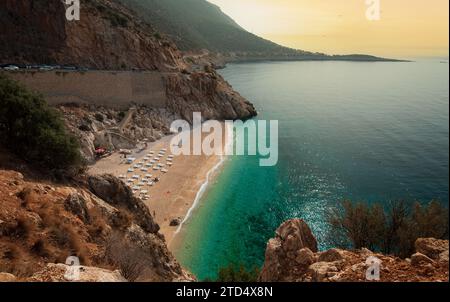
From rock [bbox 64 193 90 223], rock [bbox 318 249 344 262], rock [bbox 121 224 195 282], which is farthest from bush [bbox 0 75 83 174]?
rock [bbox 318 249 344 262]

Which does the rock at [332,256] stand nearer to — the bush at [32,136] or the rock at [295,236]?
the rock at [295,236]

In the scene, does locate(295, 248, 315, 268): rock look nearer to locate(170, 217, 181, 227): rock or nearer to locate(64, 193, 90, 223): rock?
locate(64, 193, 90, 223): rock

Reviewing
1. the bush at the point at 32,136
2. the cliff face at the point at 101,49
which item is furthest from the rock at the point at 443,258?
the cliff face at the point at 101,49

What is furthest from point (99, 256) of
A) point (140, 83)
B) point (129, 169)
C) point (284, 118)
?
point (284, 118)

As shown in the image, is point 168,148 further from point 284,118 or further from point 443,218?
point 443,218

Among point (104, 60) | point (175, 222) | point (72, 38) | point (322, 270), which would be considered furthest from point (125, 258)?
point (104, 60)
